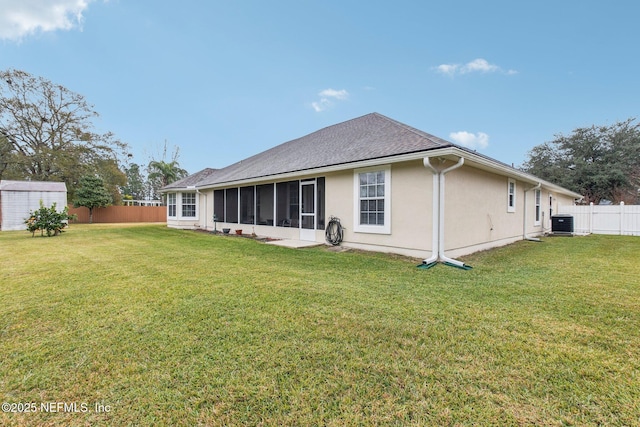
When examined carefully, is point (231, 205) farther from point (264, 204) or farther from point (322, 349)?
point (322, 349)

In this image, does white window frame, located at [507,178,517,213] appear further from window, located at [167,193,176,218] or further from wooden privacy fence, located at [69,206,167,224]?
wooden privacy fence, located at [69,206,167,224]

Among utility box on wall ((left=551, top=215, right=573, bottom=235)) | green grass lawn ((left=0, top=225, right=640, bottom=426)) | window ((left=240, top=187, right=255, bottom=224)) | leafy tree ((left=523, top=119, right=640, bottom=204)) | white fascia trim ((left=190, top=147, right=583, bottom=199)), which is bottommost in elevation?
green grass lawn ((left=0, top=225, right=640, bottom=426))

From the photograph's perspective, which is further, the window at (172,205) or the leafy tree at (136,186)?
the leafy tree at (136,186)

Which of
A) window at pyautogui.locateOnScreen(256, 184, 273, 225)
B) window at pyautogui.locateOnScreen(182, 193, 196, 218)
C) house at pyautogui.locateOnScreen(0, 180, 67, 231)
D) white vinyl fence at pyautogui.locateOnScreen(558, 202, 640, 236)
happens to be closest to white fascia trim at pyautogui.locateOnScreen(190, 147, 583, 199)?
window at pyautogui.locateOnScreen(256, 184, 273, 225)

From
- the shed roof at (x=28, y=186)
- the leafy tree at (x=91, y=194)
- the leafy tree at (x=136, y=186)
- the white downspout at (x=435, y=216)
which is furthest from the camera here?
the leafy tree at (x=136, y=186)

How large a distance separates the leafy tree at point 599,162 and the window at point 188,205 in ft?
95.7

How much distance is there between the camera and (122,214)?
2434 cm

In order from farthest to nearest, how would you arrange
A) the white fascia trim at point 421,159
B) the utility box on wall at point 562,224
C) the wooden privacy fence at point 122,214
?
the wooden privacy fence at point 122,214 < the utility box on wall at point 562,224 < the white fascia trim at point 421,159

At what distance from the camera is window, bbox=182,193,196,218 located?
16.5 meters

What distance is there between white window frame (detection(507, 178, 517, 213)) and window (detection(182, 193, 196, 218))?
15.3m

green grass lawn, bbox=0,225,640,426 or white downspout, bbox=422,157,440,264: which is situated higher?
white downspout, bbox=422,157,440,264

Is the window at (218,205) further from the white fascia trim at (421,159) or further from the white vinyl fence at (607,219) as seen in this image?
the white vinyl fence at (607,219)

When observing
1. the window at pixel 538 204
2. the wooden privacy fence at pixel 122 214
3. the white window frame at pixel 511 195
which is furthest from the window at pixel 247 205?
the wooden privacy fence at pixel 122 214

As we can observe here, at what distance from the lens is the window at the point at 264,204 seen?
35.9ft
